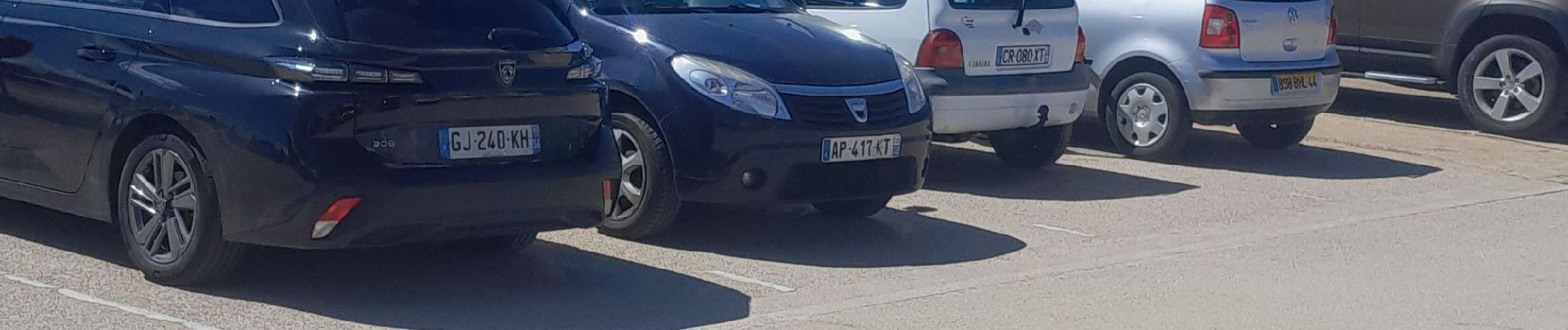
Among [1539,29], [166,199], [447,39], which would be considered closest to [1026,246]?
[447,39]

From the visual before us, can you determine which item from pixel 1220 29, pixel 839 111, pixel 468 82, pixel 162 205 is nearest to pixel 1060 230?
pixel 839 111

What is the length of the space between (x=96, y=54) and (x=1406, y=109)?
11.4 metres

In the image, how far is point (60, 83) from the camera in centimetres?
680

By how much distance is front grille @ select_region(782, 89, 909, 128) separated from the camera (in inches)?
311

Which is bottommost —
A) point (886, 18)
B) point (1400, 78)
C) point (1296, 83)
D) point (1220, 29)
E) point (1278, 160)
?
point (1278, 160)

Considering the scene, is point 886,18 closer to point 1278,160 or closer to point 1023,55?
point 1023,55

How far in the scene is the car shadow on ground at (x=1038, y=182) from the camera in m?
10.2

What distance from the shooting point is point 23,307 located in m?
6.29

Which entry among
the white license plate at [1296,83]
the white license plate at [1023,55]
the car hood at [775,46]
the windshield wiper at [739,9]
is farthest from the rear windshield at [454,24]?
the white license plate at [1296,83]

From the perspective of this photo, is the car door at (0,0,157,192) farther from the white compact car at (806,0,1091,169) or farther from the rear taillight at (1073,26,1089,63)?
the rear taillight at (1073,26,1089,63)

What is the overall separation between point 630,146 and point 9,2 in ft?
7.84

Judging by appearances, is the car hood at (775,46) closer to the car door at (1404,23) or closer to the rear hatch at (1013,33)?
the rear hatch at (1013,33)

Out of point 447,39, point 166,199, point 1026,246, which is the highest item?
point 447,39

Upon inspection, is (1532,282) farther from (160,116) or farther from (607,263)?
(160,116)
